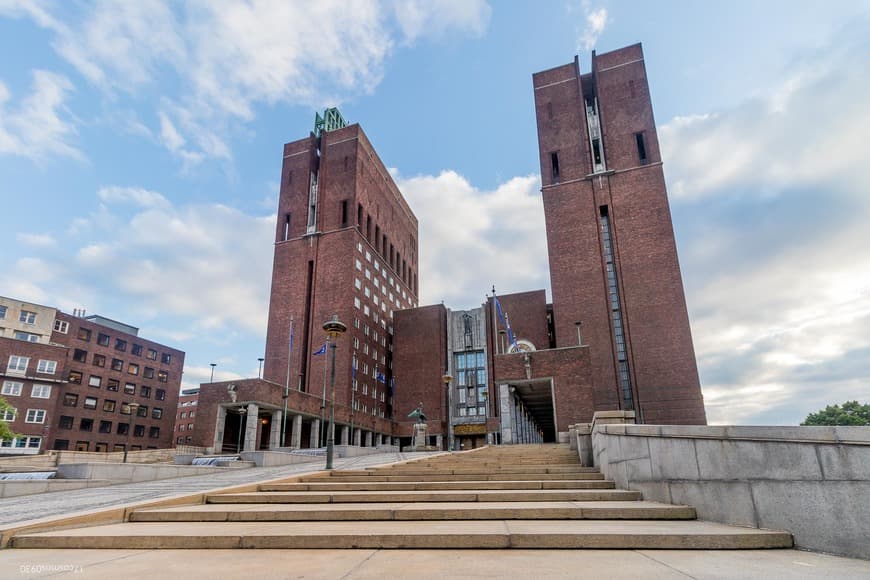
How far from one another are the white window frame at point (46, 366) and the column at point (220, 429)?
25746 millimetres

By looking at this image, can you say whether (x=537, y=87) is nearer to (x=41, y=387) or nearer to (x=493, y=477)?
(x=493, y=477)

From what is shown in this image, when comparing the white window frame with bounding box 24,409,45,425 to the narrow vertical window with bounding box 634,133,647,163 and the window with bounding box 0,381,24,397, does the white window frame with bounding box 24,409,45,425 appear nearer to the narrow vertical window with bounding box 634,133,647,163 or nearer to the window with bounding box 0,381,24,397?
the window with bounding box 0,381,24,397

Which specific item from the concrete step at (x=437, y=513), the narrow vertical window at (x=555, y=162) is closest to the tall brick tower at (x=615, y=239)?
the narrow vertical window at (x=555, y=162)

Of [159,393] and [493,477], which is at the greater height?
[159,393]

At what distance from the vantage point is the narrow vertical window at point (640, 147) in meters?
49.1

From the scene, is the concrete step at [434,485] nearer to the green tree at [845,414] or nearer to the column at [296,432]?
the column at [296,432]

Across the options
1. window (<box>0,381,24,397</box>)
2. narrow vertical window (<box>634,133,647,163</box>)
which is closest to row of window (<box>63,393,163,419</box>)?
window (<box>0,381,24,397</box>)

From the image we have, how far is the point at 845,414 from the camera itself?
5703 centimetres

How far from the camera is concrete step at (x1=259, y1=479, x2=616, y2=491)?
8523 millimetres

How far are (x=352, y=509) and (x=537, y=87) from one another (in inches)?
2174

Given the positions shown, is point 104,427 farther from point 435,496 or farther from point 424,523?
point 424,523

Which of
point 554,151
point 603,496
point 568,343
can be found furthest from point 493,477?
point 554,151

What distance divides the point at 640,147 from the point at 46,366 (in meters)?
67.8

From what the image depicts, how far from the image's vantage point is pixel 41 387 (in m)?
52.8
